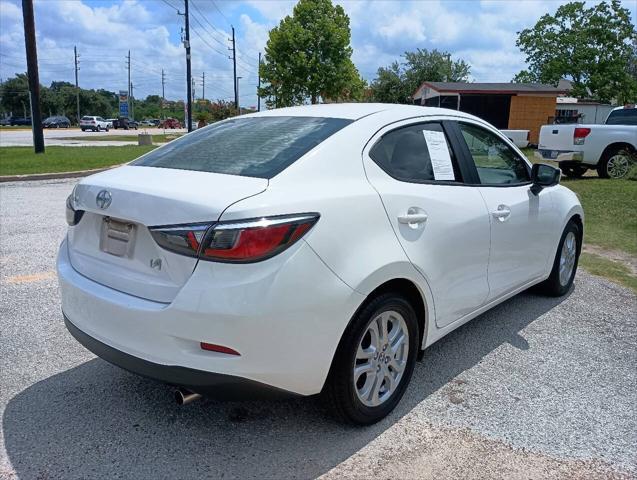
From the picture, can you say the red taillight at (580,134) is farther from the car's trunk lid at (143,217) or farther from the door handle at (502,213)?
the car's trunk lid at (143,217)

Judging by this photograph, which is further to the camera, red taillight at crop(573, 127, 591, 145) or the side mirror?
red taillight at crop(573, 127, 591, 145)

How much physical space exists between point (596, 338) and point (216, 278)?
327 cm

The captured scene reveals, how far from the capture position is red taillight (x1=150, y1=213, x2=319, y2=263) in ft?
7.66

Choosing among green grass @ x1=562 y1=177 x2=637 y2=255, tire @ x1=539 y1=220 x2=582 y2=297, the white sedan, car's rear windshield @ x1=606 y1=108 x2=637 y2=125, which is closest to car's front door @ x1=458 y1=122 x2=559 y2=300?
the white sedan

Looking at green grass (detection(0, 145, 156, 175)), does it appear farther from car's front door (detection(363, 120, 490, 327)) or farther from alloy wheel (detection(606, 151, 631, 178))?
alloy wheel (detection(606, 151, 631, 178))

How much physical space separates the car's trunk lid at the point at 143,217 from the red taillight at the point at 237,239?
0.04 meters

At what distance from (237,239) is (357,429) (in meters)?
1.29

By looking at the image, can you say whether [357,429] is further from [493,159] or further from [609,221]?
[609,221]

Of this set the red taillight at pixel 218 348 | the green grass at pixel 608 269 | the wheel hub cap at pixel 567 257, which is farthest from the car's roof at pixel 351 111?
the green grass at pixel 608 269

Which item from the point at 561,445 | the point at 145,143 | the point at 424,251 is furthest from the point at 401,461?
the point at 145,143

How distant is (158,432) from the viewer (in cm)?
287

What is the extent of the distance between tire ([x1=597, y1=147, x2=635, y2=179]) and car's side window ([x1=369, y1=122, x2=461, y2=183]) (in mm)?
11824

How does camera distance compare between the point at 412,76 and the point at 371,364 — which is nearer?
the point at 371,364

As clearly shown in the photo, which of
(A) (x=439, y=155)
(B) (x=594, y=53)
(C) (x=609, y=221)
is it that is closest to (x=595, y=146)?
(C) (x=609, y=221)
